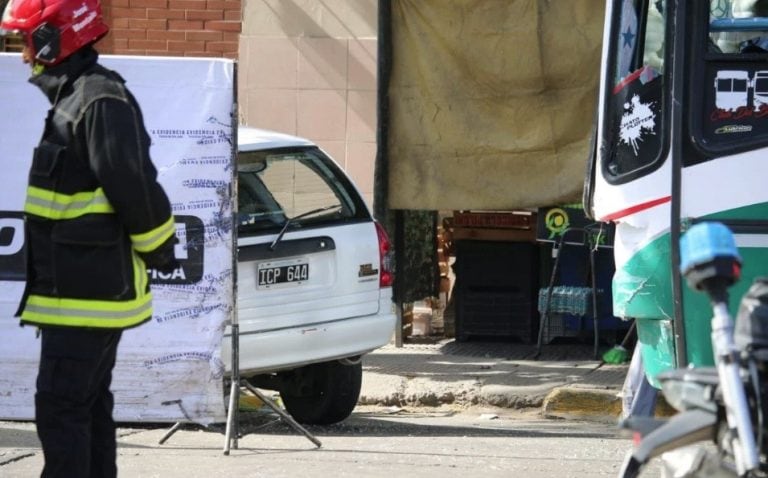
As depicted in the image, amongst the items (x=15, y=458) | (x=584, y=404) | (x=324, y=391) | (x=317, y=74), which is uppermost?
(x=317, y=74)

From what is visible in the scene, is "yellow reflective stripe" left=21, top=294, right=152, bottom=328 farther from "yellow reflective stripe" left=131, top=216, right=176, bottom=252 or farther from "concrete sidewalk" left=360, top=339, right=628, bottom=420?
"concrete sidewalk" left=360, top=339, right=628, bottom=420

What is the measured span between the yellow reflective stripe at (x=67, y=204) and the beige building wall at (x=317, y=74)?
656 centimetres

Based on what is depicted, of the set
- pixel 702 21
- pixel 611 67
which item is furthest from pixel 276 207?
pixel 702 21

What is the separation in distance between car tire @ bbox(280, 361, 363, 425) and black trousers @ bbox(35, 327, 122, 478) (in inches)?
149

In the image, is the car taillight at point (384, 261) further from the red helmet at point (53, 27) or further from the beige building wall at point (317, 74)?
the red helmet at point (53, 27)

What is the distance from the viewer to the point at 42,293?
5.12 metres

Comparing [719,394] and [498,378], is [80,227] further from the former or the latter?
[498,378]

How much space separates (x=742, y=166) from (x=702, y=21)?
0.65 meters

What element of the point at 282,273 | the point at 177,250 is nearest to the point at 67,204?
the point at 177,250

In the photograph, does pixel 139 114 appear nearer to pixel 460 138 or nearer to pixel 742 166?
pixel 742 166

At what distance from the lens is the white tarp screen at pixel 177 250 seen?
25.6 feet

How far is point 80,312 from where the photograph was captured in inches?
198

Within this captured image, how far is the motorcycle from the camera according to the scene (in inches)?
135

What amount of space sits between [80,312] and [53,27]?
3.29ft
